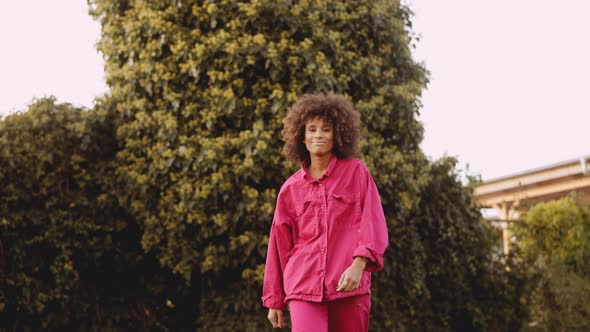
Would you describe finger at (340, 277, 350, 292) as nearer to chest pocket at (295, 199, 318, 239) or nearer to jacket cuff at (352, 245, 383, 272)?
jacket cuff at (352, 245, 383, 272)

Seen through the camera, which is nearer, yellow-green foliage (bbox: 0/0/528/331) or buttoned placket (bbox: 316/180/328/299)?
buttoned placket (bbox: 316/180/328/299)

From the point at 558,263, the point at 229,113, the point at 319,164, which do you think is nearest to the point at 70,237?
the point at 229,113

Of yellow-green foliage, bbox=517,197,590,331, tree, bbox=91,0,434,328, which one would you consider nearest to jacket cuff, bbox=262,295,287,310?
tree, bbox=91,0,434,328

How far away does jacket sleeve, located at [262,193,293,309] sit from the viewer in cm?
374

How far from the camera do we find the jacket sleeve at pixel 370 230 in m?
3.41

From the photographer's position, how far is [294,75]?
665 centimetres

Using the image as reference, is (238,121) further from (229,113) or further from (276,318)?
(276,318)

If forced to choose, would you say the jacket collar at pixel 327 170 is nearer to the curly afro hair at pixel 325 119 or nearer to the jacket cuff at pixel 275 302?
the curly afro hair at pixel 325 119

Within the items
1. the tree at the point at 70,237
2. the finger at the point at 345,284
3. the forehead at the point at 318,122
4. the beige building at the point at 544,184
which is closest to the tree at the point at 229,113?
the tree at the point at 70,237

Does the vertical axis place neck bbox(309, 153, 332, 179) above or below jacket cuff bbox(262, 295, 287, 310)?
above

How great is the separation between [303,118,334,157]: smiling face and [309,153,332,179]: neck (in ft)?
0.06

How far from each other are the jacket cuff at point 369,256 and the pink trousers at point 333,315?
0.54 feet

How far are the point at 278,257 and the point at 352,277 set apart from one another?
0.57m

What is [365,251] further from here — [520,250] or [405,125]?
[520,250]
